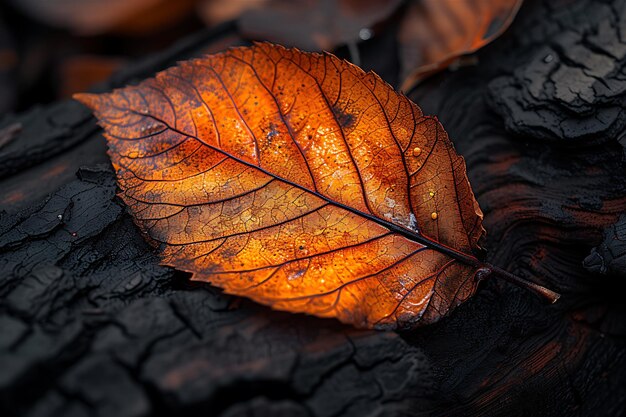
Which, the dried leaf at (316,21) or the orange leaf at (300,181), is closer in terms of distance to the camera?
the orange leaf at (300,181)

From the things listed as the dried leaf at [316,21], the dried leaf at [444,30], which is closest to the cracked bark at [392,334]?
the dried leaf at [444,30]

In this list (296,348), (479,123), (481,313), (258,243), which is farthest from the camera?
(479,123)

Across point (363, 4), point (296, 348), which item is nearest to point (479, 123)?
point (363, 4)

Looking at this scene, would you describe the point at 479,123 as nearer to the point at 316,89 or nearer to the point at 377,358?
the point at 316,89

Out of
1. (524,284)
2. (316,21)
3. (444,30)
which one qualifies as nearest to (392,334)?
(524,284)

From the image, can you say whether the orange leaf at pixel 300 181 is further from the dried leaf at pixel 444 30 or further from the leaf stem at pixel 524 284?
the dried leaf at pixel 444 30

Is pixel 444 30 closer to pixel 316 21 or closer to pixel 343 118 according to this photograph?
pixel 316 21

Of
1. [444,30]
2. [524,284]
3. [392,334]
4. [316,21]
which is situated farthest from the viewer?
[316,21]
